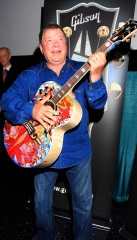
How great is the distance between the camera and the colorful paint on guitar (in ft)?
4.76

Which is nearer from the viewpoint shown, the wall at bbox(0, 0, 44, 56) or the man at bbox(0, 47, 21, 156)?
the wall at bbox(0, 0, 44, 56)

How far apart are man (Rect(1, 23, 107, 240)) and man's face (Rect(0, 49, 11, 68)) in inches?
86.0

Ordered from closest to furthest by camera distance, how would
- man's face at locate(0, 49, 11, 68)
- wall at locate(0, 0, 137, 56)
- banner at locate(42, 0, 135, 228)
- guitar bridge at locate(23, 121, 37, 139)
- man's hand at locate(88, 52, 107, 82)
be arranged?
man's hand at locate(88, 52, 107, 82) < guitar bridge at locate(23, 121, 37, 139) < banner at locate(42, 0, 135, 228) < wall at locate(0, 0, 137, 56) < man's face at locate(0, 49, 11, 68)

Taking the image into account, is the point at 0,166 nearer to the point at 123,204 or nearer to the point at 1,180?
the point at 1,180

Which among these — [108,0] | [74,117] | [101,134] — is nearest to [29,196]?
[101,134]

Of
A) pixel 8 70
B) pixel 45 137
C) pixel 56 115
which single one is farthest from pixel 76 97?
pixel 8 70

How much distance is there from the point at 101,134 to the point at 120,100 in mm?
352

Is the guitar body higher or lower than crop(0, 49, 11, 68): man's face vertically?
lower

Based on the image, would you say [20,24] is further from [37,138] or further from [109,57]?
[37,138]

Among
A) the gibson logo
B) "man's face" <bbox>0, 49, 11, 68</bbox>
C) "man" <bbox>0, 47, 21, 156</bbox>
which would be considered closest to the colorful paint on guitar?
the gibson logo

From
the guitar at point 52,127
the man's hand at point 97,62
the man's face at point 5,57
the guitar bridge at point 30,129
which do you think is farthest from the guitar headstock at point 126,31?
the man's face at point 5,57

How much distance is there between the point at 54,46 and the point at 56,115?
489mm

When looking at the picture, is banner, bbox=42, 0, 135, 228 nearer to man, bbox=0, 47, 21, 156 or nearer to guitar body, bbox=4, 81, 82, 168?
guitar body, bbox=4, 81, 82, 168

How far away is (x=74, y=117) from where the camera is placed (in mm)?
1420
